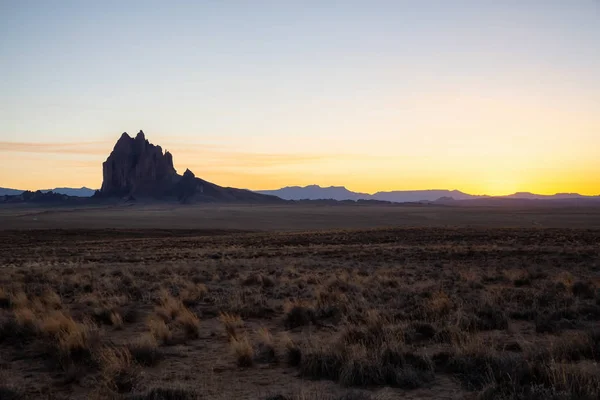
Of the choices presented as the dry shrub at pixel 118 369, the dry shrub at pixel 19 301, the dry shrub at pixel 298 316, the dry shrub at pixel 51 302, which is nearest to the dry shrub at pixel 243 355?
the dry shrub at pixel 118 369

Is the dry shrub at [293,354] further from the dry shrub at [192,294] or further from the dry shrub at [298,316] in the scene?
the dry shrub at [192,294]

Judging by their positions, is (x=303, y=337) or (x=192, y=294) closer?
(x=303, y=337)

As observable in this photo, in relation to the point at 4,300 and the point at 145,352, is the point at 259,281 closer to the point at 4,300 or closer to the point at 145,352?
the point at 4,300

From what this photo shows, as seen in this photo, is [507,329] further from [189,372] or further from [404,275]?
[404,275]

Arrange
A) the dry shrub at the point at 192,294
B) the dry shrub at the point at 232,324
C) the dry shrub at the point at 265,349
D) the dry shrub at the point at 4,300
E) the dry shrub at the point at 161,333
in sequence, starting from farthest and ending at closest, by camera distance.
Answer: the dry shrub at the point at 192,294 < the dry shrub at the point at 4,300 < the dry shrub at the point at 232,324 < the dry shrub at the point at 161,333 < the dry shrub at the point at 265,349

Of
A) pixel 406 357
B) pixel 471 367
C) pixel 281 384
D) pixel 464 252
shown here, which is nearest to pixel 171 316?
pixel 281 384

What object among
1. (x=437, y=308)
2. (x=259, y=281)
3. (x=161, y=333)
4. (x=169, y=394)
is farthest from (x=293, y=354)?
(x=259, y=281)

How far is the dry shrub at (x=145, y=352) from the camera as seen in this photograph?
7.22 meters

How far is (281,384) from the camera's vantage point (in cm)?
630

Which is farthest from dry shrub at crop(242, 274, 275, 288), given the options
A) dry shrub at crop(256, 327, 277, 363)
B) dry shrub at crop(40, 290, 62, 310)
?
dry shrub at crop(256, 327, 277, 363)

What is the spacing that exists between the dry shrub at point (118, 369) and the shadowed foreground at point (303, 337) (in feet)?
0.07

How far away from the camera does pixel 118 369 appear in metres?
6.44

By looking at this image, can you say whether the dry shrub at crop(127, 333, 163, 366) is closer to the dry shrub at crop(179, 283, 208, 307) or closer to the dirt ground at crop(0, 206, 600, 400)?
the dirt ground at crop(0, 206, 600, 400)

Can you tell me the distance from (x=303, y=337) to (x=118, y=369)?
3.51m
